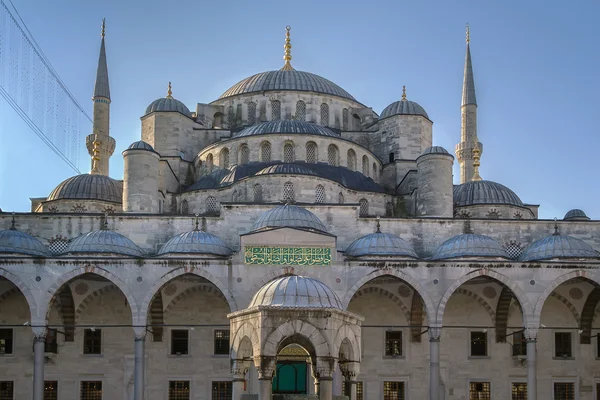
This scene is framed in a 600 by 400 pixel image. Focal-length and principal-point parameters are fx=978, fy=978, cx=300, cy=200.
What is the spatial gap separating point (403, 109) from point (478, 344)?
34.5 ft

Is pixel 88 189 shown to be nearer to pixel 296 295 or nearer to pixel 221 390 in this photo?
pixel 221 390

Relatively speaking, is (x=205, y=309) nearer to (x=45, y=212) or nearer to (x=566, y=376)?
(x=45, y=212)

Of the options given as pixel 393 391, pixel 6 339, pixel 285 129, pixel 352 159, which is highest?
pixel 285 129

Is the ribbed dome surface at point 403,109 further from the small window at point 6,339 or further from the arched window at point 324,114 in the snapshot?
the small window at point 6,339

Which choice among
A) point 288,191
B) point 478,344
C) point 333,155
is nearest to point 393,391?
point 478,344

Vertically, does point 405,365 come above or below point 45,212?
below

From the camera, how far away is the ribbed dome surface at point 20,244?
86.4 feet

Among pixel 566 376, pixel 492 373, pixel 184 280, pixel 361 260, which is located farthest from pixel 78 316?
pixel 566 376

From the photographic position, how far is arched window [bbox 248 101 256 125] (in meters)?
37.0

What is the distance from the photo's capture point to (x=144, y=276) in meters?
26.0

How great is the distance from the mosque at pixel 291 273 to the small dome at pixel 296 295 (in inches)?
342

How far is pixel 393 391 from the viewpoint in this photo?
28.6m

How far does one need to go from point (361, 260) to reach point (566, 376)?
299 inches

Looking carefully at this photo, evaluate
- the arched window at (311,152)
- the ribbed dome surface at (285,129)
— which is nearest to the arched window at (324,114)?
the ribbed dome surface at (285,129)
